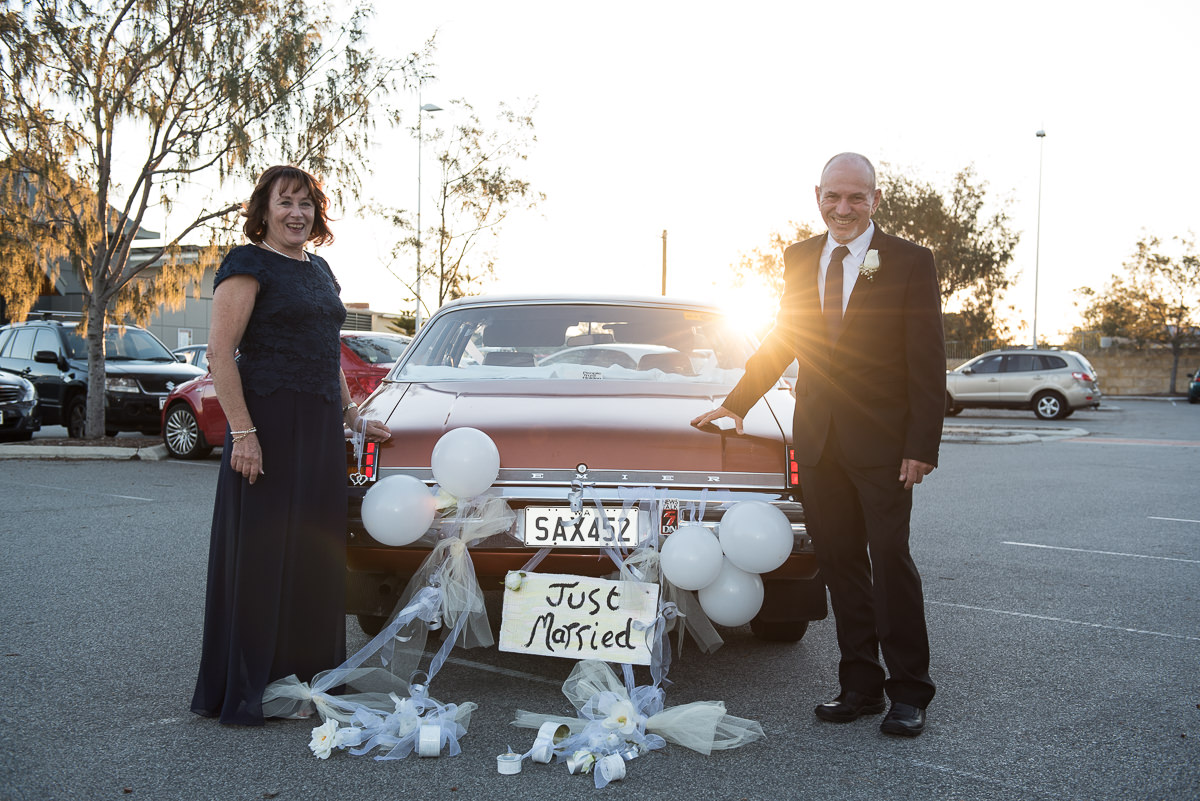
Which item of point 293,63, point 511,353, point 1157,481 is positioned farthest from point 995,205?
point 511,353

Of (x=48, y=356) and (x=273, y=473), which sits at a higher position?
(x=48, y=356)

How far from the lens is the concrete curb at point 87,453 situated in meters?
11.6

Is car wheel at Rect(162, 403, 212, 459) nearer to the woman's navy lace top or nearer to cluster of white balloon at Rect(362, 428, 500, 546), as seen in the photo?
the woman's navy lace top

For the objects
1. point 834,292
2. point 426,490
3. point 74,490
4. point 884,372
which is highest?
point 834,292

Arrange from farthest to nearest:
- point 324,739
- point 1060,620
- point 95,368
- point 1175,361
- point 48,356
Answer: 1. point 1175,361
2. point 48,356
3. point 95,368
4. point 1060,620
5. point 324,739

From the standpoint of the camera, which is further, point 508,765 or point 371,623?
point 371,623

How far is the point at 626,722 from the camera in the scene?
305 cm

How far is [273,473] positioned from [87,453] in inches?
382

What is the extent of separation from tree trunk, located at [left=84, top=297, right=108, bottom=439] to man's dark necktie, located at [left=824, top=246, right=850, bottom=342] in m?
11.7

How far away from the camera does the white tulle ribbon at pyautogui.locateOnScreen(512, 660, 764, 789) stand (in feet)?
9.82

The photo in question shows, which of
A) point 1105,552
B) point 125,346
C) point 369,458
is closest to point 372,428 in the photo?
point 369,458

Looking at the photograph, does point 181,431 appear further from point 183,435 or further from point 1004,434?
point 1004,434

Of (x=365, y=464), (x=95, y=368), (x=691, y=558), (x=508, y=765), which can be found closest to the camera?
(x=508, y=765)

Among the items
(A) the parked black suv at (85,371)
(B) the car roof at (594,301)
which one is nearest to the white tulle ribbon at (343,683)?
(B) the car roof at (594,301)
